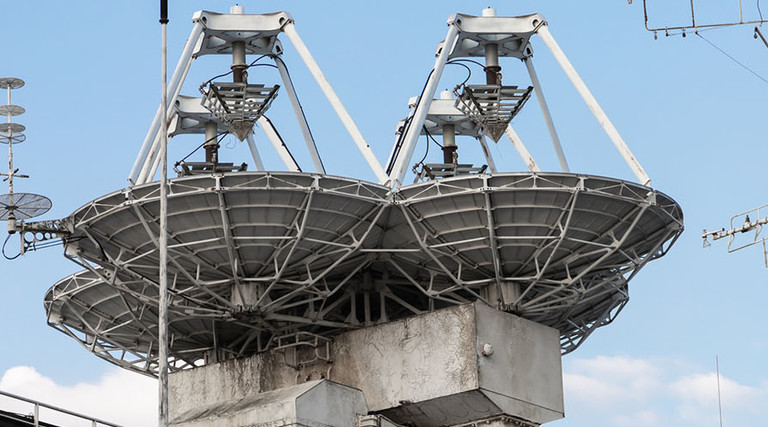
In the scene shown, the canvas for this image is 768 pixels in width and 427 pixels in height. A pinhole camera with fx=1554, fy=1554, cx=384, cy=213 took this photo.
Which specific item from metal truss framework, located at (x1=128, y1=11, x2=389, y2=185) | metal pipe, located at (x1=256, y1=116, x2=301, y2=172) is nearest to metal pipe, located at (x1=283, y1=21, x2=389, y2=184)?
metal truss framework, located at (x1=128, y1=11, x2=389, y2=185)

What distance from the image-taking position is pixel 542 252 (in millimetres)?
68938

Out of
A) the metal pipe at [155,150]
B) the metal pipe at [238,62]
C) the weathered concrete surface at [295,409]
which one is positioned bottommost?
the weathered concrete surface at [295,409]

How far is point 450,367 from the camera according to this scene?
69625 mm

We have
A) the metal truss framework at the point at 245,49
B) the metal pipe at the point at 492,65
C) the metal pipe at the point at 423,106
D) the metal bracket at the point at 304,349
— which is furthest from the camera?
the metal bracket at the point at 304,349

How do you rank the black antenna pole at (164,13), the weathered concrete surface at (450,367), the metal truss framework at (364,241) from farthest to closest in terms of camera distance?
the weathered concrete surface at (450,367)
the metal truss framework at (364,241)
the black antenna pole at (164,13)

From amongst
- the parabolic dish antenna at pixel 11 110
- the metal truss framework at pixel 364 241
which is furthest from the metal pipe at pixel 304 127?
the parabolic dish antenna at pixel 11 110

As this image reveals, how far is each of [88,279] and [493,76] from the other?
22000mm

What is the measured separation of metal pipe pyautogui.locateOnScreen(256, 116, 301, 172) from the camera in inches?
3110

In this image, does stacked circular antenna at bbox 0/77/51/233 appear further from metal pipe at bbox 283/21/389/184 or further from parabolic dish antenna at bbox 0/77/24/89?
metal pipe at bbox 283/21/389/184

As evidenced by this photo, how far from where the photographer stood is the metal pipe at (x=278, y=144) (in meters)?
79.0

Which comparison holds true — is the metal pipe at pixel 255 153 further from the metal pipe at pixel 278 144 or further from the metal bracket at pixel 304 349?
the metal bracket at pixel 304 349

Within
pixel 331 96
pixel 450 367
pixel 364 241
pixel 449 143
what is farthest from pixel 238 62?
pixel 450 367

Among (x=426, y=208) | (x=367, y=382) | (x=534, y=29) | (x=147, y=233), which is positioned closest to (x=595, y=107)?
(x=534, y=29)

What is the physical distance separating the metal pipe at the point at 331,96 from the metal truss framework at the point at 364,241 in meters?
4.57
